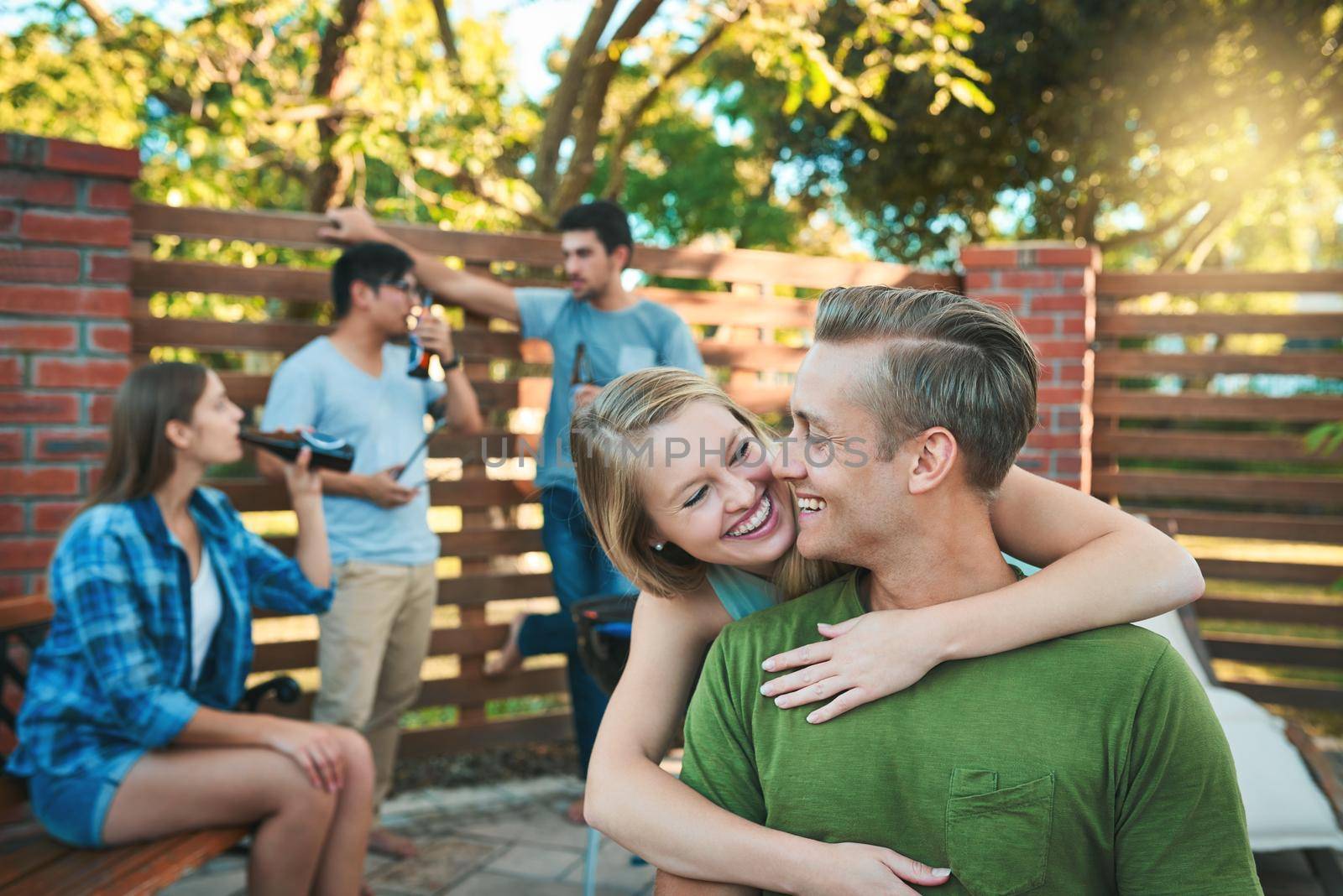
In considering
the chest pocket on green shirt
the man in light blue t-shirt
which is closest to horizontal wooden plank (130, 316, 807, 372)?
the man in light blue t-shirt

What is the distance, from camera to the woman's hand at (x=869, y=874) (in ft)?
4.81

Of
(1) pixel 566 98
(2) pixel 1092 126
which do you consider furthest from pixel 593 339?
(2) pixel 1092 126

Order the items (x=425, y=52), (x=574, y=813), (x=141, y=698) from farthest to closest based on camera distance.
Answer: (x=425, y=52) → (x=574, y=813) → (x=141, y=698)

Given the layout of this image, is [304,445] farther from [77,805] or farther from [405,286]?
[77,805]

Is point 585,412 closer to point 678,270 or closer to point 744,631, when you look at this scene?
point 744,631

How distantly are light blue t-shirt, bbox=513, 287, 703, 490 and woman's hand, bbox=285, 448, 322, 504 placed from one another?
0.88m

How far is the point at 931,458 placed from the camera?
5.33 feet

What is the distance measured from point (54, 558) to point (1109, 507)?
2.29 metres

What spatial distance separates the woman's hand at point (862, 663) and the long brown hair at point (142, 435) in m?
1.85

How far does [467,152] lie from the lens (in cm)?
587

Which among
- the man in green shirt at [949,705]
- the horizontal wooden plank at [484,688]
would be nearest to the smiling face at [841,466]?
the man in green shirt at [949,705]

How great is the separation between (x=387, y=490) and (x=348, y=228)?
0.91m

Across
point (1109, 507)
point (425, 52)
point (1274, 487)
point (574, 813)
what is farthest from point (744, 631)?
point (425, 52)

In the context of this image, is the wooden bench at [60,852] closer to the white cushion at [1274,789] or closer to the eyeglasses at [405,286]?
the eyeglasses at [405,286]
